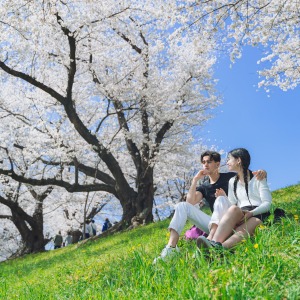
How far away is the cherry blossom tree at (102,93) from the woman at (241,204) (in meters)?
10.6

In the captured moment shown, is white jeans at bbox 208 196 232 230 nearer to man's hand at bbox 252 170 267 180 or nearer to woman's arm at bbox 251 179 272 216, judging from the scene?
woman's arm at bbox 251 179 272 216

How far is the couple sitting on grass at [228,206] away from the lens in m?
4.94

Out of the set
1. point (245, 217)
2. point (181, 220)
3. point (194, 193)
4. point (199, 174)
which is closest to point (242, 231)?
point (245, 217)

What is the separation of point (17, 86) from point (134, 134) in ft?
25.9

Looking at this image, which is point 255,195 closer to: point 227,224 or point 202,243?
point 227,224

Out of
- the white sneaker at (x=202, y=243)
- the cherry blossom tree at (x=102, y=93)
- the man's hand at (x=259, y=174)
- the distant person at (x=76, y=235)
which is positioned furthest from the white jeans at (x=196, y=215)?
the distant person at (x=76, y=235)

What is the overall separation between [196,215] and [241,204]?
2.09 feet

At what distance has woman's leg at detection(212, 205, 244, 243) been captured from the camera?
4.90 meters

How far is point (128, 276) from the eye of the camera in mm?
4586

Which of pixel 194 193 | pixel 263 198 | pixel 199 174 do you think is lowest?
pixel 263 198

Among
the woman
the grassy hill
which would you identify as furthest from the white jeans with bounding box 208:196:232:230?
the grassy hill

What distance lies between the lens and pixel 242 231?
5.01 meters

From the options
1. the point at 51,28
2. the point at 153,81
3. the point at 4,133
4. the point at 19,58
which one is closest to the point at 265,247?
the point at 51,28

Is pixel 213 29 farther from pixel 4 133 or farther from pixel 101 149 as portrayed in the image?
pixel 4 133
